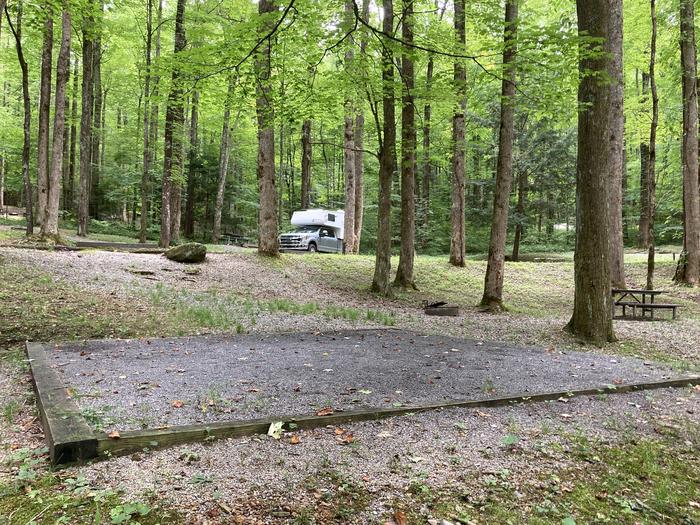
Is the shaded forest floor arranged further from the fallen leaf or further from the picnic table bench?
the picnic table bench

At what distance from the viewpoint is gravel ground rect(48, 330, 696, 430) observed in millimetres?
3756

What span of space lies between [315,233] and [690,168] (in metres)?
14.6

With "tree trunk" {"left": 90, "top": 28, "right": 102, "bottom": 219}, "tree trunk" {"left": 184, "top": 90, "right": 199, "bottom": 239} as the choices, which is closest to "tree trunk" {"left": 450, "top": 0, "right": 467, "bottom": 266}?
"tree trunk" {"left": 184, "top": 90, "right": 199, "bottom": 239}

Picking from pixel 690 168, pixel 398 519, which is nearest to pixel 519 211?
pixel 690 168

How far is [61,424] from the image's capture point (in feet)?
9.87

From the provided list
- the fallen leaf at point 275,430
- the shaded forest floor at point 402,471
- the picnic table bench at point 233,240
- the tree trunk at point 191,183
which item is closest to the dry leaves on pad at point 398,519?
the shaded forest floor at point 402,471

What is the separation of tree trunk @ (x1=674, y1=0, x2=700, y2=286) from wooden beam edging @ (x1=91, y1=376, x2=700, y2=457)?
13.5 m

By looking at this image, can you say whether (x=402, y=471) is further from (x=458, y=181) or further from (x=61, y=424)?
(x=458, y=181)

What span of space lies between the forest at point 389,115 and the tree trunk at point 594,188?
3 cm

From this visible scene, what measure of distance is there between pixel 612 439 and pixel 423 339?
390 centimetres

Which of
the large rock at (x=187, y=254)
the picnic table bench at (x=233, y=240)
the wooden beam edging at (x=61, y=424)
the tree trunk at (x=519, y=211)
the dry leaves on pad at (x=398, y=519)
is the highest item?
the tree trunk at (x=519, y=211)

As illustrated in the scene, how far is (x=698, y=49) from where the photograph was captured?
15.4m

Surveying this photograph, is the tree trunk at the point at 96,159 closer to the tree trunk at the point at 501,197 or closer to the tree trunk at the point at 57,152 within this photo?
the tree trunk at the point at 57,152

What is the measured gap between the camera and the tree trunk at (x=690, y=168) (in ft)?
46.0
